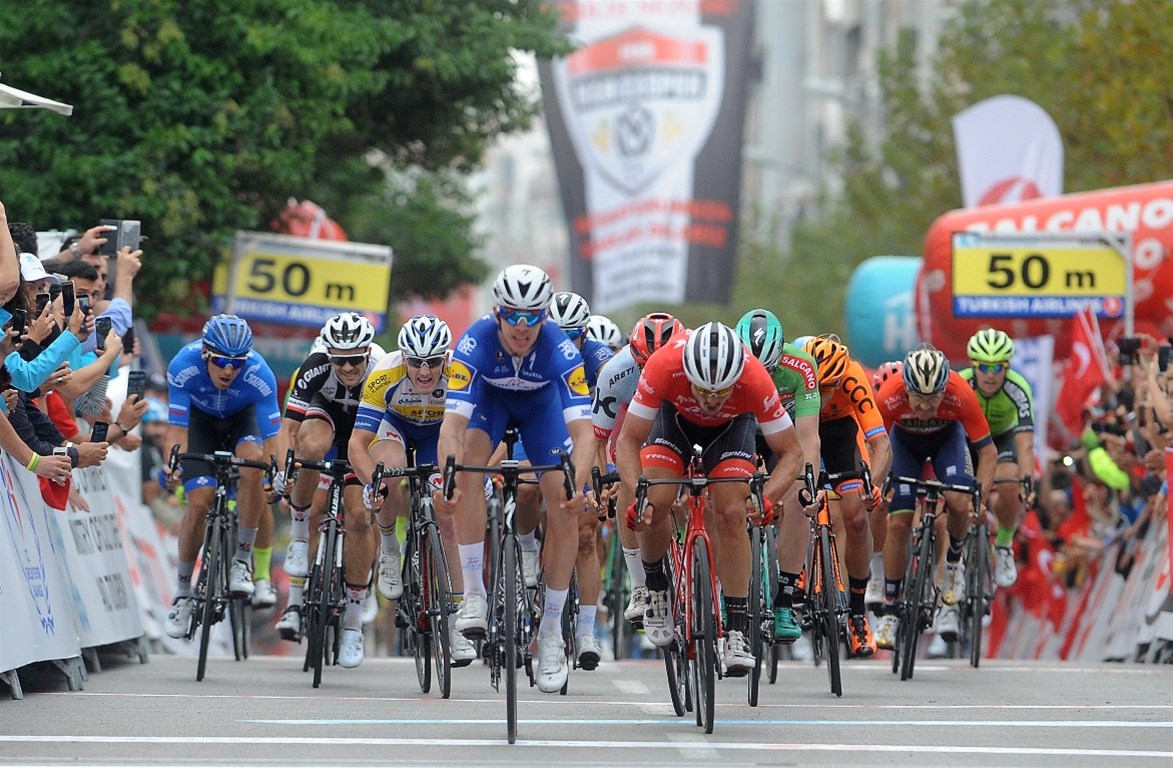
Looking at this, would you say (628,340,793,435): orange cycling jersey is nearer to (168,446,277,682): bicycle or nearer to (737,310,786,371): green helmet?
(737,310,786,371): green helmet

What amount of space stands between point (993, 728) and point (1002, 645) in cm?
1394

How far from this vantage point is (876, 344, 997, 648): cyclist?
1473 cm

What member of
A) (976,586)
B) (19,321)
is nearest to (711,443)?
(19,321)

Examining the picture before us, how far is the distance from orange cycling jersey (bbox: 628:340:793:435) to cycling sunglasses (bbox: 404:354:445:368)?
77.1 inches

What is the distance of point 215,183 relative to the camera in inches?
851

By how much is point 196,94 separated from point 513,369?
10886mm

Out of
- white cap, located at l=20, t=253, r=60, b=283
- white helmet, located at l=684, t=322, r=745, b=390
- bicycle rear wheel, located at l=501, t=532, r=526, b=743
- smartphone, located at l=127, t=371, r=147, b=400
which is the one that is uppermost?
white cap, located at l=20, t=253, r=60, b=283

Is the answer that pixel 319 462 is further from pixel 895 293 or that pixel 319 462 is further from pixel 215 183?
pixel 895 293

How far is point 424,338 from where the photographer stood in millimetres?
12453

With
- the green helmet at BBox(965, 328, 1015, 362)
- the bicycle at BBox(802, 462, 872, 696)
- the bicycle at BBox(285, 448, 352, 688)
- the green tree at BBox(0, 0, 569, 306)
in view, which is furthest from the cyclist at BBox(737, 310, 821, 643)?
the green tree at BBox(0, 0, 569, 306)

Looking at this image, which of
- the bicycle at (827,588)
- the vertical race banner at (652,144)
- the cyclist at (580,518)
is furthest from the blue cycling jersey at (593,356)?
the vertical race banner at (652,144)

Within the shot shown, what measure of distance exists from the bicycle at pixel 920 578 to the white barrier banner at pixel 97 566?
482cm

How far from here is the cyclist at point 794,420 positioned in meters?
12.3

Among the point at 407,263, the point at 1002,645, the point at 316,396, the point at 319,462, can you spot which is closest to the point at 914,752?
the point at 319,462
